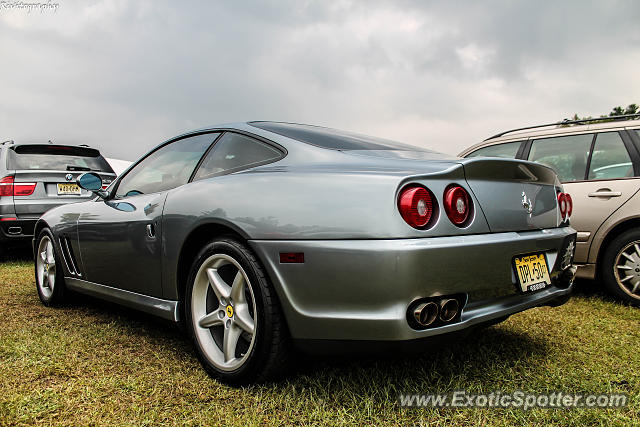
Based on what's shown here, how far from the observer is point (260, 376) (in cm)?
204

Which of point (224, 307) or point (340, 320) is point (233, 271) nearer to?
point (224, 307)

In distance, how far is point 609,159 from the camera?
3.91 metres

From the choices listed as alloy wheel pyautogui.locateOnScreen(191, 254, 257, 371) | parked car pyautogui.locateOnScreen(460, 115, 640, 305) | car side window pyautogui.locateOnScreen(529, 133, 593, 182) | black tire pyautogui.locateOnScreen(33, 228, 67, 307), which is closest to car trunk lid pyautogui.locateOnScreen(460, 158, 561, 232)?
→ alloy wheel pyautogui.locateOnScreen(191, 254, 257, 371)

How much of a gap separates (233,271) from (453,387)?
1124 millimetres

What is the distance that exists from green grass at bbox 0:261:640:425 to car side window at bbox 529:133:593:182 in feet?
4.60

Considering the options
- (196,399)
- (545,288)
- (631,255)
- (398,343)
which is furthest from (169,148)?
(631,255)

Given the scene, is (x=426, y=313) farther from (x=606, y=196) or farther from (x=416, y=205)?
(x=606, y=196)

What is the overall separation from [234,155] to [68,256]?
1839mm

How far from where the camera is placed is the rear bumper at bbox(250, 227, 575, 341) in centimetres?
170

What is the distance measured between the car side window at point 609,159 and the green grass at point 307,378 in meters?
1.27

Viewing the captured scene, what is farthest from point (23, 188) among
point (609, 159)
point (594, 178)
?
point (609, 159)

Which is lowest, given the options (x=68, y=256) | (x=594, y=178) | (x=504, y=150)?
(x=68, y=256)

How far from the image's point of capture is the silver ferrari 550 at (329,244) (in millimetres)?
1747

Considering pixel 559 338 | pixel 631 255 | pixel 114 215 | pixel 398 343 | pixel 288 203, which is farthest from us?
pixel 631 255
